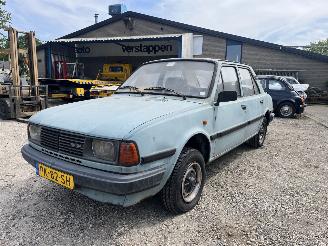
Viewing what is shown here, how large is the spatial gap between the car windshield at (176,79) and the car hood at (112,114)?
219 millimetres

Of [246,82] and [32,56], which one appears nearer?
[246,82]

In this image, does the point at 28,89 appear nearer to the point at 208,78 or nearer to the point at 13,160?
the point at 13,160

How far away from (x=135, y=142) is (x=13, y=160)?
3285 mm

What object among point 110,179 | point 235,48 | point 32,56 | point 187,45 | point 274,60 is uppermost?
point 235,48

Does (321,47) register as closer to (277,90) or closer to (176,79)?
(277,90)

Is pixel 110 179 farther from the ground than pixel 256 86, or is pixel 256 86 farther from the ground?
pixel 256 86

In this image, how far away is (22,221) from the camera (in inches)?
112

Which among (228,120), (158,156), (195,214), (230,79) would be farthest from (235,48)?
(158,156)

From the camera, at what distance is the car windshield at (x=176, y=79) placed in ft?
11.5

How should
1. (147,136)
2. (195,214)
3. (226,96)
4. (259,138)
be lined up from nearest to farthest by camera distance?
(147,136) → (195,214) → (226,96) → (259,138)

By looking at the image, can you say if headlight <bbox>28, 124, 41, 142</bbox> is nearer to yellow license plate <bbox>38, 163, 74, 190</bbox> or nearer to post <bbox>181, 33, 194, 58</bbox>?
yellow license plate <bbox>38, 163, 74, 190</bbox>

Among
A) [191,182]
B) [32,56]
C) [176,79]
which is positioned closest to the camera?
[191,182]

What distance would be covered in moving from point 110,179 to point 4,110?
24.9 feet

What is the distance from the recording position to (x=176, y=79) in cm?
365
